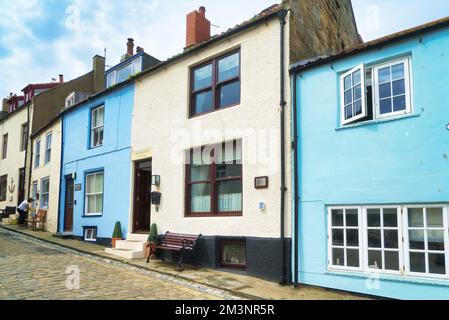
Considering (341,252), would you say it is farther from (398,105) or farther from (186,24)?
(186,24)

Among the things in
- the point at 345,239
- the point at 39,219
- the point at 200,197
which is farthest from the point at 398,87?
the point at 39,219

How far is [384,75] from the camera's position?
7457mm

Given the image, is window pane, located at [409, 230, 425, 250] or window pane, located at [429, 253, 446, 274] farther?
window pane, located at [409, 230, 425, 250]

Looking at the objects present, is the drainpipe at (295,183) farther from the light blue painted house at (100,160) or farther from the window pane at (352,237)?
the light blue painted house at (100,160)

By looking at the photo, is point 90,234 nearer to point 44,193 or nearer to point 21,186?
point 44,193

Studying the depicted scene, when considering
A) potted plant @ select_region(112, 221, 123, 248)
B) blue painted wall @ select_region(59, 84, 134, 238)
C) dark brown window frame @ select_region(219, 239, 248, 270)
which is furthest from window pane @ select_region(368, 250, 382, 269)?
potted plant @ select_region(112, 221, 123, 248)

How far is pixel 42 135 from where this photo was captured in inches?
796

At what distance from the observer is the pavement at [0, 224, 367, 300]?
707cm

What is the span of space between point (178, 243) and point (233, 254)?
1.51 meters

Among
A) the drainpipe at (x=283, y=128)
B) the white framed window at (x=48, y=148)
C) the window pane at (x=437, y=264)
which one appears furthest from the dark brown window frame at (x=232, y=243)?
the white framed window at (x=48, y=148)

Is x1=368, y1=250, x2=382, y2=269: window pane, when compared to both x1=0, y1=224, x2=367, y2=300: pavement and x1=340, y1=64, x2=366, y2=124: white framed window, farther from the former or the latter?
x1=340, y1=64, x2=366, y2=124: white framed window

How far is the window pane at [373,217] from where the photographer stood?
23.5 ft

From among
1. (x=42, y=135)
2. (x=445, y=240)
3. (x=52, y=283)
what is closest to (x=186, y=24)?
(x=52, y=283)

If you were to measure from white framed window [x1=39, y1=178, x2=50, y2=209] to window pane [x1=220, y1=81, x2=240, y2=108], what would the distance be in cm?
1203
